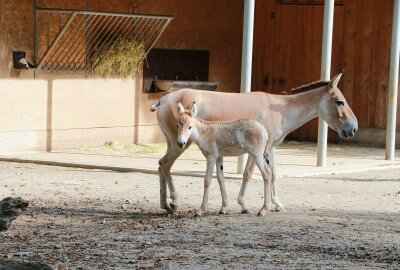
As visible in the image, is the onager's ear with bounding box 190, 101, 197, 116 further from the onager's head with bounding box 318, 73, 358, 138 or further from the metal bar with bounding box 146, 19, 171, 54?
the metal bar with bounding box 146, 19, 171, 54

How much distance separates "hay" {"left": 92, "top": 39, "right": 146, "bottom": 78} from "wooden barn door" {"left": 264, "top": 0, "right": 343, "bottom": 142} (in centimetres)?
361

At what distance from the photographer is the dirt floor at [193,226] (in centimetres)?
860

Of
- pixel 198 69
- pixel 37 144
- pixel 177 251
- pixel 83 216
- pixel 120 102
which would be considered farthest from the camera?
pixel 198 69

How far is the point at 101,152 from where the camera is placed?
17.4 metres

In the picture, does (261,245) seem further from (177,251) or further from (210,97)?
(210,97)

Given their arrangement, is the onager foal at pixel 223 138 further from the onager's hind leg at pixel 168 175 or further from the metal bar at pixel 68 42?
the metal bar at pixel 68 42

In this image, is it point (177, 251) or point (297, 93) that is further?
point (297, 93)

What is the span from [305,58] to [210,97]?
9292mm

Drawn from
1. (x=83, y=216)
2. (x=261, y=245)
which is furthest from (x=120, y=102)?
(x=261, y=245)

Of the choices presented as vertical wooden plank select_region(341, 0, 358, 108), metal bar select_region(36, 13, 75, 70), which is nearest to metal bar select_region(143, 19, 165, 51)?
metal bar select_region(36, 13, 75, 70)

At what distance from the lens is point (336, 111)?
12570 mm

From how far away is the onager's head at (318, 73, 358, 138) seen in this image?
12469 millimetres

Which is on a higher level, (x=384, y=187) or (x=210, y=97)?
(x=210, y=97)

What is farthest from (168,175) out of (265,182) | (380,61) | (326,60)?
(380,61)
